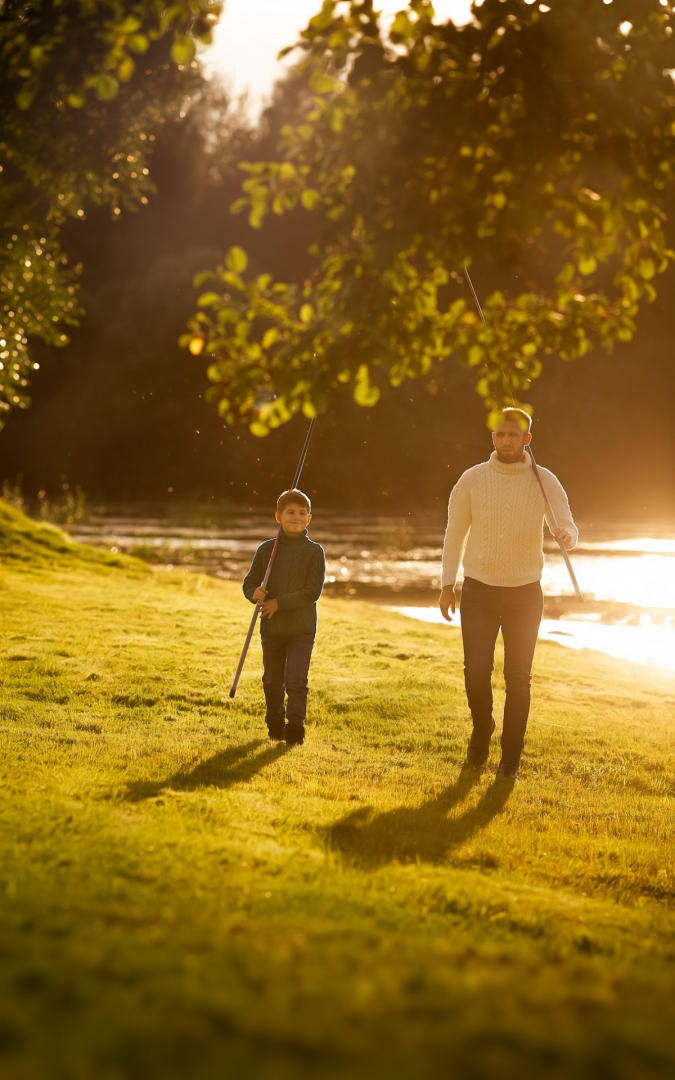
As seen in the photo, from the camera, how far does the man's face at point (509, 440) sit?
7789 mm

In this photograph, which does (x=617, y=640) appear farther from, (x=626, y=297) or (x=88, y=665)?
(x=626, y=297)

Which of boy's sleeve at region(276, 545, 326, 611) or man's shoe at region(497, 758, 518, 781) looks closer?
man's shoe at region(497, 758, 518, 781)

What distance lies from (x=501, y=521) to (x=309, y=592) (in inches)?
65.7

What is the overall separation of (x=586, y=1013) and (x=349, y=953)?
32.4 inches

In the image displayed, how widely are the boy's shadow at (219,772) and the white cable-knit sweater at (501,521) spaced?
2.01 m

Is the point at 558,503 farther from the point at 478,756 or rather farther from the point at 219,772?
the point at 219,772

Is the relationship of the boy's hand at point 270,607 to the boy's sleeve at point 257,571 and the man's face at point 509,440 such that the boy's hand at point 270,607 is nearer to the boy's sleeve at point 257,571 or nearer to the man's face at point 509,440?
the boy's sleeve at point 257,571

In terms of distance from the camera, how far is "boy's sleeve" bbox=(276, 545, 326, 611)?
26.8 feet

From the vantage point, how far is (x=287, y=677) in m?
8.27

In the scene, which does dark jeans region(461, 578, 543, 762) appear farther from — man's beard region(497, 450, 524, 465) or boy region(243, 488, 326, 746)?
boy region(243, 488, 326, 746)

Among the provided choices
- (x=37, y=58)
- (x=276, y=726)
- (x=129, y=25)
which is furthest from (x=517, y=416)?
(x=37, y=58)

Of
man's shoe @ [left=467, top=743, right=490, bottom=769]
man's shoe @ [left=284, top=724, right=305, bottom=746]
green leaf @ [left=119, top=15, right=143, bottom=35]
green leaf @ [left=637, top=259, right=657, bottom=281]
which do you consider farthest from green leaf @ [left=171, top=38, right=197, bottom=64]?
man's shoe @ [left=467, top=743, right=490, bottom=769]

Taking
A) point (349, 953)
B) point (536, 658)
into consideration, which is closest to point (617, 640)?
point (536, 658)

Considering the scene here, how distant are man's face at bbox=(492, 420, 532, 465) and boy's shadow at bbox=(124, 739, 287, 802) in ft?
9.77
